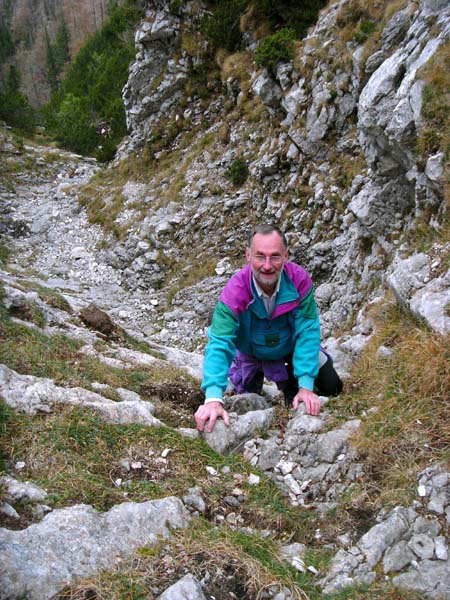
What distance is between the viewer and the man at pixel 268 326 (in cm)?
424

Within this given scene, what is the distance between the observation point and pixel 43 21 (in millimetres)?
111875

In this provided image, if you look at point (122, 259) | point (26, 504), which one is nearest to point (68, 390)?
point (26, 504)

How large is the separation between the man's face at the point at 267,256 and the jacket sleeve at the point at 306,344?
0.54 meters

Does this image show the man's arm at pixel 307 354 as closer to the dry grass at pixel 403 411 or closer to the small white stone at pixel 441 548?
the dry grass at pixel 403 411

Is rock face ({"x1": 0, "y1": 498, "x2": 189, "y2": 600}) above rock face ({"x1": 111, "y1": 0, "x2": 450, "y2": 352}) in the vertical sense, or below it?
below

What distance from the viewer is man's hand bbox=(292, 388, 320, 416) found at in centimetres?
442

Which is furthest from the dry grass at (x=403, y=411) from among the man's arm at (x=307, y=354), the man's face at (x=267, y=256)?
the man's face at (x=267, y=256)

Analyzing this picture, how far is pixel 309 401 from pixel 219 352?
1038mm

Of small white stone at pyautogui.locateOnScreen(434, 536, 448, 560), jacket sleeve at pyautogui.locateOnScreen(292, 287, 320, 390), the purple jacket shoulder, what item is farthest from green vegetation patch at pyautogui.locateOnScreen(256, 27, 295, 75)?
small white stone at pyautogui.locateOnScreen(434, 536, 448, 560)

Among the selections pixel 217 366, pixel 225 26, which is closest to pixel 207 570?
pixel 217 366

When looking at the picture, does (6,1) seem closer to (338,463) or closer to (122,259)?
(122,259)

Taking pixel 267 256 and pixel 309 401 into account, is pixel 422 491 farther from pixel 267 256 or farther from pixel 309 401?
pixel 267 256

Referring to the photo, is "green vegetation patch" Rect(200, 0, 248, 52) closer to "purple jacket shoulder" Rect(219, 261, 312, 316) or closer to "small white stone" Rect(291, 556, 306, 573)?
"purple jacket shoulder" Rect(219, 261, 312, 316)

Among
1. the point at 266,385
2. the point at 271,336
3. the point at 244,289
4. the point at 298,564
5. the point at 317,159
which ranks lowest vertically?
the point at 266,385
